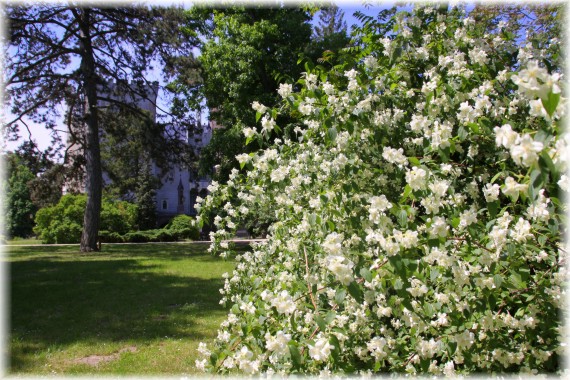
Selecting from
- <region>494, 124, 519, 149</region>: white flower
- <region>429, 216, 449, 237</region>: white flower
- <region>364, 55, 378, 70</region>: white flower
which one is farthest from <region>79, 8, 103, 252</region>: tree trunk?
<region>494, 124, 519, 149</region>: white flower

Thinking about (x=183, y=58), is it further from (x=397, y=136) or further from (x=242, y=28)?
(x=397, y=136)

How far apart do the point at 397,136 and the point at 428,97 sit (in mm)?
357

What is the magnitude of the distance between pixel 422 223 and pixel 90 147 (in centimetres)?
1503

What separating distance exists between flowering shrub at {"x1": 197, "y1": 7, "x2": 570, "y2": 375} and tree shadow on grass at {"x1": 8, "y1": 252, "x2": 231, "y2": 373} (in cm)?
249

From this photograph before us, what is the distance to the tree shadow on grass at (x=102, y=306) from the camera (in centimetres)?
452

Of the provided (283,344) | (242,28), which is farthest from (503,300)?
(242,28)

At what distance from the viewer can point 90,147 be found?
48.8ft

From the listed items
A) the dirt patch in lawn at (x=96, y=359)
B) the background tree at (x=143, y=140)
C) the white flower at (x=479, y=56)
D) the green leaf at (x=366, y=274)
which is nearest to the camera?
the green leaf at (x=366, y=274)

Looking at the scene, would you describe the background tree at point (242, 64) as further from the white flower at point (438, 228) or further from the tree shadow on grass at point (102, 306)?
the white flower at point (438, 228)

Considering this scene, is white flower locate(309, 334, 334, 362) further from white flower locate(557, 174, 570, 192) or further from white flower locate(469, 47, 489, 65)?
white flower locate(469, 47, 489, 65)

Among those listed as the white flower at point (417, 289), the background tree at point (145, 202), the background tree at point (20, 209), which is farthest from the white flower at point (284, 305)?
the background tree at point (20, 209)

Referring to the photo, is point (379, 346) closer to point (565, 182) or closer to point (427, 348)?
point (427, 348)

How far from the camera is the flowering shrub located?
1.52 m

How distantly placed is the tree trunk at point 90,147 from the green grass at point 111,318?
4870 millimetres
